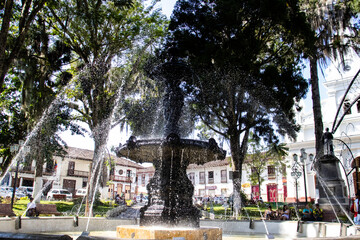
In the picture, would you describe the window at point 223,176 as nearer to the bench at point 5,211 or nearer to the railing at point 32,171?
the railing at point 32,171

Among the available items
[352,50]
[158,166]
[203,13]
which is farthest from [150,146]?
[352,50]

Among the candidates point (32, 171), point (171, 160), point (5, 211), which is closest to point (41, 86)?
point (5, 211)

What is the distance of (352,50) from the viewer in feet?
61.1

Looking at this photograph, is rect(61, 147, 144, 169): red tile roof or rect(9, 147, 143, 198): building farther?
rect(61, 147, 144, 169): red tile roof

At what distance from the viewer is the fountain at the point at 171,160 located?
5996 millimetres

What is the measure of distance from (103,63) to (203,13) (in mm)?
6164

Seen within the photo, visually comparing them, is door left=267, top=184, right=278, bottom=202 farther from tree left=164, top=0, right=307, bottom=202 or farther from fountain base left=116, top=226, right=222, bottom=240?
fountain base left=116, top=226, right=222, bottom=240

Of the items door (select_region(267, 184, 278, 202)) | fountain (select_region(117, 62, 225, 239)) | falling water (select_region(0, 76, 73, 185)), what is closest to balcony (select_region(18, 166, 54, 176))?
falling water (select_region(0, 76, 73, 185))

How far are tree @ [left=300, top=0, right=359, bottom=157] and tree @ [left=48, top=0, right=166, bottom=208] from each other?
337 inches

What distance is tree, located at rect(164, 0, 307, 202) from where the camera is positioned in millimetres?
14109

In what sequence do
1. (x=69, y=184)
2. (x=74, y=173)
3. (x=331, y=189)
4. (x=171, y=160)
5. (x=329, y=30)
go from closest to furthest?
(x=171, y=160) < (x=331, y=189) < (x=329, y=30) < (x=69, y=184) < (x=74, y=173)

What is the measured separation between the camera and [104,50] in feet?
57.2

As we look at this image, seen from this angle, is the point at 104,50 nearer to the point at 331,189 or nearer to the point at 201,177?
the point at 331,189

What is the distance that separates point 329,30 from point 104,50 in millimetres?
12447
